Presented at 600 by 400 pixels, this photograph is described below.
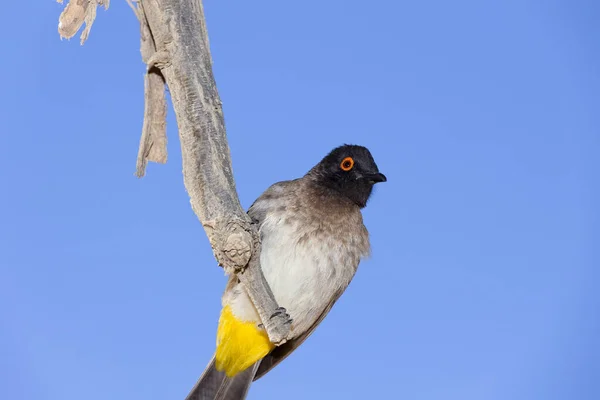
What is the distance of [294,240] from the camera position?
454 cm

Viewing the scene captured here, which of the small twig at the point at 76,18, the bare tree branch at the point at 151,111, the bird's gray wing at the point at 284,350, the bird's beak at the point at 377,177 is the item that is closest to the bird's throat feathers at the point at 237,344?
the bird's gray wing at the point at 284,350

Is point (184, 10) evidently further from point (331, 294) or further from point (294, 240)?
point (331, 294)

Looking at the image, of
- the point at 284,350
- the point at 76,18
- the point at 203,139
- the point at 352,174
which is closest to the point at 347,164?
the point at 352,174

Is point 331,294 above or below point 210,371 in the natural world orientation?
above

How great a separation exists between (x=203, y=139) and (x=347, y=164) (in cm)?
202

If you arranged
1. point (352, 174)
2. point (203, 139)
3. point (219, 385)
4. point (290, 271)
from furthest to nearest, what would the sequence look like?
point (352, 174) → point (219, 385) → point (290, 271) → point (203, 139)

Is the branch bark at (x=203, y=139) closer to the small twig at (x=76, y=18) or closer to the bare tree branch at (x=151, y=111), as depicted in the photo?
the bare tree branch at (x=151, y=111)

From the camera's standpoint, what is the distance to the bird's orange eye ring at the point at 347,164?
5.24m

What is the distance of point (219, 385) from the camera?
4.75 meters

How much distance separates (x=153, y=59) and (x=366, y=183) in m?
2.22

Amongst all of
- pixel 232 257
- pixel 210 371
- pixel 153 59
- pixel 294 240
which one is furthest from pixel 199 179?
pixel 210 371

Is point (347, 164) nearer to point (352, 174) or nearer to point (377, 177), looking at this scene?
point (352, 174)

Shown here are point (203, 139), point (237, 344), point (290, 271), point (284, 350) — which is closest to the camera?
point (203, 139)

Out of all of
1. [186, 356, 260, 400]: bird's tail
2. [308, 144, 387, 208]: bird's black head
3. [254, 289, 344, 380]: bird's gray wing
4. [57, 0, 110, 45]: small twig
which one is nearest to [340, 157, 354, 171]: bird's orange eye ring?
[308, 144, 387, 208]: bird's black head
